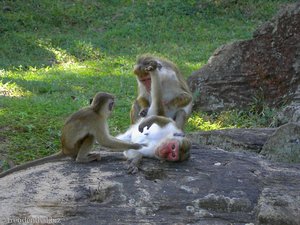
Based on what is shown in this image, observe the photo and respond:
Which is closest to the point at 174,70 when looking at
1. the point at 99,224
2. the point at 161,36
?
the point at 99,224

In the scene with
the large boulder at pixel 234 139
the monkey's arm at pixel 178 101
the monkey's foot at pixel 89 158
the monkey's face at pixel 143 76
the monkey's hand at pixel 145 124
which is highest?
the monkey's face at pixel 143 76

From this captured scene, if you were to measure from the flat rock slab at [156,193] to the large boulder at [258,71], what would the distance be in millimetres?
4727

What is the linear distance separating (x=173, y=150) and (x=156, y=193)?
76 centimetres

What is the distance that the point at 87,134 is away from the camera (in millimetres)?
6582

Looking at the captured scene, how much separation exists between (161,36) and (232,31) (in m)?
1.89

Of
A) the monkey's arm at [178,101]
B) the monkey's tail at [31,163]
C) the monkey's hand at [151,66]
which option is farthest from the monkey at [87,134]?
the monkey's arm at [178,101]

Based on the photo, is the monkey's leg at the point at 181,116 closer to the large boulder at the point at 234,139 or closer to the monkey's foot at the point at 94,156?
the large boulder at the point at 234,139

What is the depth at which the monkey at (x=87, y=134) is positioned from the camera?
652 centimetres

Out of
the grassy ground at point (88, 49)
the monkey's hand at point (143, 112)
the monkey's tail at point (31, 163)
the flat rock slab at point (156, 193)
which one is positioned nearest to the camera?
the flat rock slab at point (156, 193)

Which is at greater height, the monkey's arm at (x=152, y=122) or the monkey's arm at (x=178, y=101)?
the monkey's arm at (x=178, y=101)

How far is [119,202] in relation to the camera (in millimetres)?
5324

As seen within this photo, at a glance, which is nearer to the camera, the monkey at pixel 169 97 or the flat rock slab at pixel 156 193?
the flat rock slab at pixel 156 193

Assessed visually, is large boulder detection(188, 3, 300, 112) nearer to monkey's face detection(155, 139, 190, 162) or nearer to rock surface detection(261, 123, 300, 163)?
rock surface detection(261, 123, 300, 163)

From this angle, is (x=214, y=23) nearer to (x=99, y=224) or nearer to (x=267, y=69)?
(x=267, y=69)
